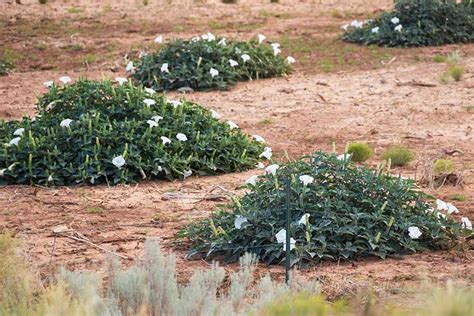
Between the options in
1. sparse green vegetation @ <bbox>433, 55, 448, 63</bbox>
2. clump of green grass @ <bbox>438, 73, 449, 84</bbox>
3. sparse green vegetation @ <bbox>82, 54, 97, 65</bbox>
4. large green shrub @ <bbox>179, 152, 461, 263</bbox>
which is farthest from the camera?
sparse green vegetation @ <bbox>82, 54, 97, 65</bbox>

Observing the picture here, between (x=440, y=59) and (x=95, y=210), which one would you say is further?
(x=440, y=59)

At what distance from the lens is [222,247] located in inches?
267

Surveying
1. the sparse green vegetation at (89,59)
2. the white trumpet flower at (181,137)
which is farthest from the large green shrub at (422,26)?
the white trumpet flower at (181,137)

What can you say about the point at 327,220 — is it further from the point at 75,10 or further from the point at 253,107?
the point at 75,10

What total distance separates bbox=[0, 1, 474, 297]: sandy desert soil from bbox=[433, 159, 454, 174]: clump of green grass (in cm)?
11

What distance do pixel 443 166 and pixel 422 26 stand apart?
6.45 meters

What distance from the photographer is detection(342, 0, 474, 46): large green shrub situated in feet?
49.1

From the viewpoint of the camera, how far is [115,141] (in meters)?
8.84

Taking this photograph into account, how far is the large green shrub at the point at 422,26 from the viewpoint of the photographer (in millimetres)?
14953

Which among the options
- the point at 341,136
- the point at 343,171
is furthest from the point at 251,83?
the point at 343,171

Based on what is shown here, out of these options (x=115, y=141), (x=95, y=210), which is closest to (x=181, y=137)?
(x=115, y=141)

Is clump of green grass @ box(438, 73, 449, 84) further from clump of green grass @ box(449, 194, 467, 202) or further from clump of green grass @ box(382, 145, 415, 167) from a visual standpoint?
clump of green grass @ box(449, 194, 467, 202)

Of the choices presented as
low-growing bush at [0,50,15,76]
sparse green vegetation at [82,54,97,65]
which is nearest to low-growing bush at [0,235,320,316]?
low-growing bush at [0,50,15,76]

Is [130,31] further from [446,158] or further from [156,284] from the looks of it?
[156,284]
